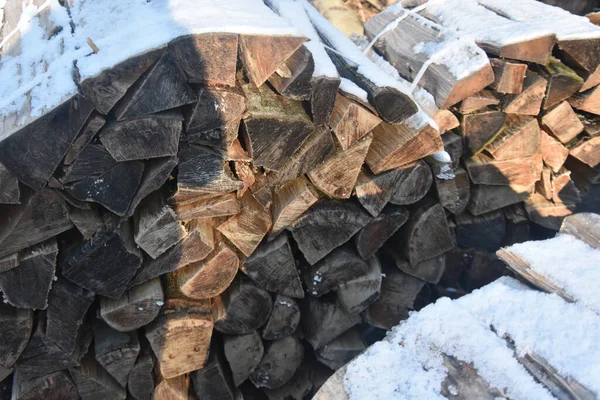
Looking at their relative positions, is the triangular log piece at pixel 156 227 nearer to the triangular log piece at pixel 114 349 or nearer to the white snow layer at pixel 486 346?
the triangular log piece at pixel 114 349

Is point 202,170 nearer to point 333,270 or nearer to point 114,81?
point 114,81

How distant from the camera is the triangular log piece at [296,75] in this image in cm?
186

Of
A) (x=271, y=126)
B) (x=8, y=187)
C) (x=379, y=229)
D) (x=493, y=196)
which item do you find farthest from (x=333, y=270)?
(x=8, y=187)

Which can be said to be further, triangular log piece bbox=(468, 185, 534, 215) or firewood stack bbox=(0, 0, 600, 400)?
triangular log piece bbox=(468, 185, 534, 215)

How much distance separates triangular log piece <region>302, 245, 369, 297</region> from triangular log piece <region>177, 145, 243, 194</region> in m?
0.76

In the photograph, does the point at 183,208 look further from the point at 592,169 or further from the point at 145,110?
the point at 592,169

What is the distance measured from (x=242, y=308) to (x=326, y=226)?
581mm

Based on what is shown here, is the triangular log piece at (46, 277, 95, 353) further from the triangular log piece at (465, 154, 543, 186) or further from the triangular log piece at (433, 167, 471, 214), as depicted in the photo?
the triangular log piece at (465, 154, 543, 186)

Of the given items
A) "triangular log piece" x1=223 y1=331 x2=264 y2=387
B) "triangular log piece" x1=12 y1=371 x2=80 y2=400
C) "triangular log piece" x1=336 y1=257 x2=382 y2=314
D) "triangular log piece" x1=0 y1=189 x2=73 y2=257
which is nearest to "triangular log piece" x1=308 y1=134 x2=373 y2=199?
"triangular log piece" x1=336 y1=257 x2=382 y2=314

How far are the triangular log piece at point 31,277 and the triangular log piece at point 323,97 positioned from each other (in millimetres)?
1176

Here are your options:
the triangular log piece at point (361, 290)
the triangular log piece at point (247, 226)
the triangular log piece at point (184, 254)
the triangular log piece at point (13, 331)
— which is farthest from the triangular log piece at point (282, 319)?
the triangular log piece at point (13, 331)

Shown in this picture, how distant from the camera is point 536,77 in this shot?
2.57 metres

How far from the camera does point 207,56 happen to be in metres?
1.74

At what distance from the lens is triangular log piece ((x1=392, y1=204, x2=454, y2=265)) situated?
2.56 meters
